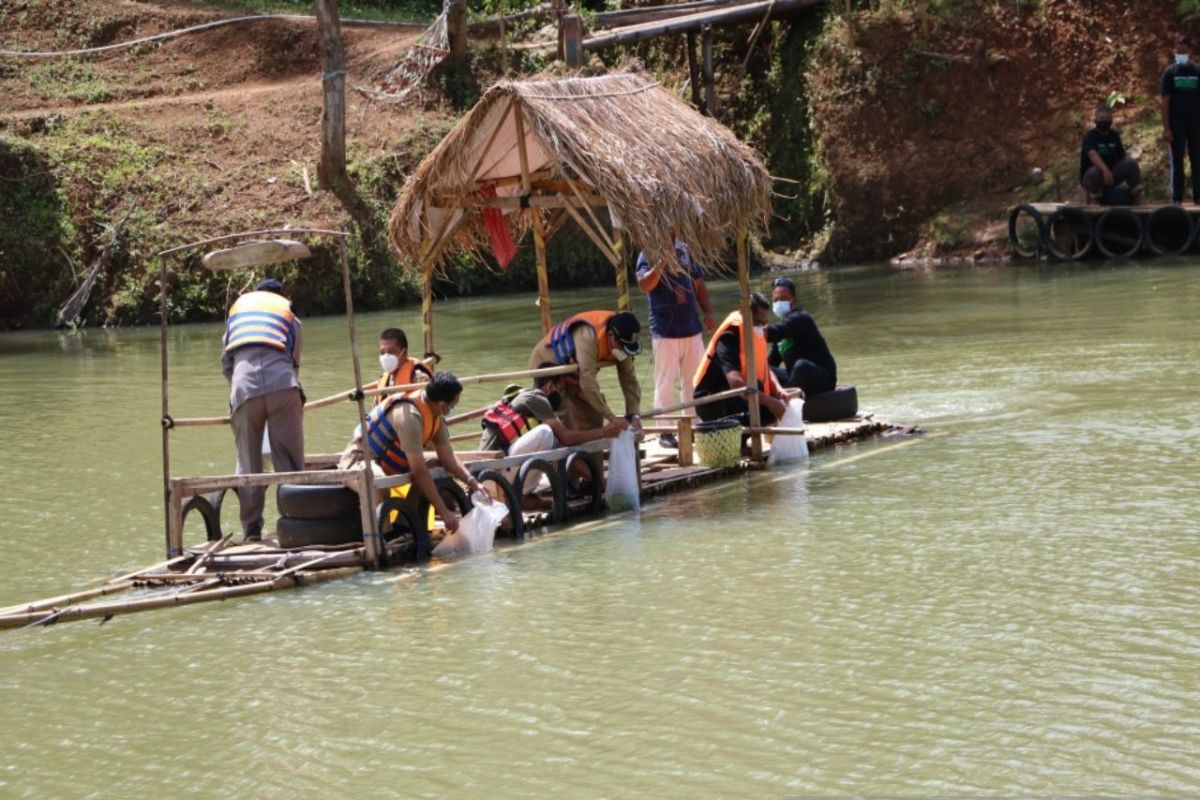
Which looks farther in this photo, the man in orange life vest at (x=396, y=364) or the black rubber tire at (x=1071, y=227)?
the black rubber tire at (x=1071, y=227)

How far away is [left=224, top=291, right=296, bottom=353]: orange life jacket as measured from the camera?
10.5 m

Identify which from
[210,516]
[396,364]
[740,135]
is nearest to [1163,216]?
[740,135]

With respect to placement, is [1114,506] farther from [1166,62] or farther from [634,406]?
[1166,62]

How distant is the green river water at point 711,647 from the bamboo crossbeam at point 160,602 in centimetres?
12

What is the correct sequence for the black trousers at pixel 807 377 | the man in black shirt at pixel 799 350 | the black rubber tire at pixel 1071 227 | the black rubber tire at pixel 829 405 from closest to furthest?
the man in black shirt at pixel 799 350 < the black trousers at pixel 807 377 < the black rubber tire at pixel 829 405 < the black rubber tire at pixel 1071 227

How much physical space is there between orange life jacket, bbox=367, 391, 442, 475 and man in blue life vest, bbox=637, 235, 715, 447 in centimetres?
351

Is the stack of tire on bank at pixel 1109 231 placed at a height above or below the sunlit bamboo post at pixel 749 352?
above

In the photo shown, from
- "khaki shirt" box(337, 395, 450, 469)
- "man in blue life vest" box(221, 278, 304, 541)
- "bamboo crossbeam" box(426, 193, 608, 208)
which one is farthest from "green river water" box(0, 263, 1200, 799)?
"bamboo crossbeam" box(426, 193, 608, 208)

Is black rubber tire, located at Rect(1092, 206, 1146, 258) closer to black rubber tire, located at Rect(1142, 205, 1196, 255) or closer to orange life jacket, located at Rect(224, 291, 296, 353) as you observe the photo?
black rubber tire, located at Rect(1142, 205, 1196, 255)

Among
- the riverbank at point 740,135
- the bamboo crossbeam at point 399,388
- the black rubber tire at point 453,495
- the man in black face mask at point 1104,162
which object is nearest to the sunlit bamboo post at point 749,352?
the bamboo crossbeam at point 399,388

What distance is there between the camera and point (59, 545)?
11266mm

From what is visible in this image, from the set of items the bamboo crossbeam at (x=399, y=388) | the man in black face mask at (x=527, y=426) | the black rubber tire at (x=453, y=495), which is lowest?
the black rubber tire at (x=453, y=495)

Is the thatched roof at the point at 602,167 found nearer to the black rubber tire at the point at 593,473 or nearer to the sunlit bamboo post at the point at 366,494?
the black rubber tire at the point at 593,473

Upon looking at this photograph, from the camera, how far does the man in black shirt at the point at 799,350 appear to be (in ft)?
45.6
